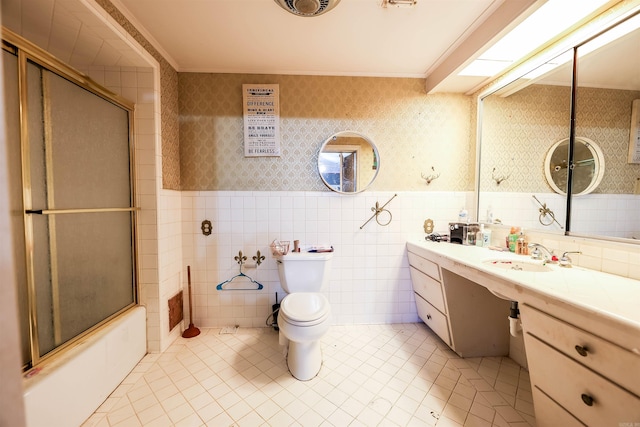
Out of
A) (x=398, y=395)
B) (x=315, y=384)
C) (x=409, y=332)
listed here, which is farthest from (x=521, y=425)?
(x=315, y=384)

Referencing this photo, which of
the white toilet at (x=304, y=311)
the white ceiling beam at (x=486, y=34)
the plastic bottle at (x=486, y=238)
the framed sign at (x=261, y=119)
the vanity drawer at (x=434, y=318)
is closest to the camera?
the white ceiling beam at (x=486, y=34)

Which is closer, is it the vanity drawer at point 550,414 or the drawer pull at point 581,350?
the drawer pull at point 581,350

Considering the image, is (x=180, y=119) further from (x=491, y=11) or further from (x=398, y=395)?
(x=398, y=395)

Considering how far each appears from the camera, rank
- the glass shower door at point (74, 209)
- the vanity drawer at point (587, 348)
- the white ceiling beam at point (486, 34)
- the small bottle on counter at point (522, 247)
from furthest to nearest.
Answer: the small bottle on counter at point (522, 247)
the white ceiling beam at point (486, 34)
the glass shower door at point (74, 209)
the vanity drawer at point (587, 348)

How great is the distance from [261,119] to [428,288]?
76.0 inches

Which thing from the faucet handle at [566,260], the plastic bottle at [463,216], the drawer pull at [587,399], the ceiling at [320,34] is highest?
the ceiling at [320,34]

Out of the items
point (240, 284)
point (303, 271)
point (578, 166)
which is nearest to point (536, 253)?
point (578, 166)

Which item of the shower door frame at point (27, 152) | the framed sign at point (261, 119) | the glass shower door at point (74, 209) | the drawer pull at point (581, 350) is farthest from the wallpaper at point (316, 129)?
the drawer pull at point (581, 350)

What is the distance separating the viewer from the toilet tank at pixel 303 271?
1.99 meters

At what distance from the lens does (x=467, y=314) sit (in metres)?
1.81

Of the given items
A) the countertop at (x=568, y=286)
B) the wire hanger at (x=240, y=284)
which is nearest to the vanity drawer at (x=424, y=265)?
the countertop at (x=568, y=286)

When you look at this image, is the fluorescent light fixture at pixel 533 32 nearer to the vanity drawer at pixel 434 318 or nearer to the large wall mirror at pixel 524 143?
the large wall mirror at pixel 524 143

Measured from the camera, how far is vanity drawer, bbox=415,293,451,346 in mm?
1895

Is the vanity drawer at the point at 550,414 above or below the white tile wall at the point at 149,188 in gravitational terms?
below
